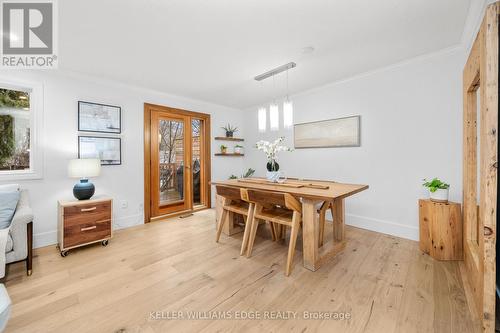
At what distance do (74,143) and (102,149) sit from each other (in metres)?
0.33

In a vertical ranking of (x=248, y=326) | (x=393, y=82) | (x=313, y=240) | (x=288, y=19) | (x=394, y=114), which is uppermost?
(x=288, y=19)

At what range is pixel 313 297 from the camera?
1630mm

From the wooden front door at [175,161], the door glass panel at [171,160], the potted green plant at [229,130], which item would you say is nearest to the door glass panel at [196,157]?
the wooden front door at [175,161]

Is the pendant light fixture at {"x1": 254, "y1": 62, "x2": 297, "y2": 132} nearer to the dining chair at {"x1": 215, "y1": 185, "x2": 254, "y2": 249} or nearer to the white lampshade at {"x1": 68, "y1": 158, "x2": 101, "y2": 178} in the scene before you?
the dining chair at {"x1": 215, "y1": 185, "x2": 254, "y2": 249}

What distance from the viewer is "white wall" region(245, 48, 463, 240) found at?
2.43 m

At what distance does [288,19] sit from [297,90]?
198 centimetres

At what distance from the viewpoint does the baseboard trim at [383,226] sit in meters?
2.69

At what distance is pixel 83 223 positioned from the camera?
2.48 metres

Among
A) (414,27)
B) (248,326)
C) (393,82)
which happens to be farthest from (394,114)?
(248,326)

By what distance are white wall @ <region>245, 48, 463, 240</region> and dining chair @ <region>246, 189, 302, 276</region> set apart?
1.57m

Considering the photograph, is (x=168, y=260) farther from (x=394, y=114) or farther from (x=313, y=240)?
(x=394, y=114)

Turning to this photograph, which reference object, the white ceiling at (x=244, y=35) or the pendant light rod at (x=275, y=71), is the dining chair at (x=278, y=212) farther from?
the pendant light rod at (x=275, y=71)

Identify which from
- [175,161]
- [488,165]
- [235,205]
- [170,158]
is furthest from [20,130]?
[488,165]

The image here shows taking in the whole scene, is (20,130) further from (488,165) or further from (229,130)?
(488,165)
